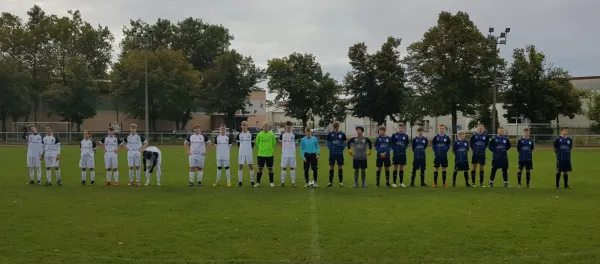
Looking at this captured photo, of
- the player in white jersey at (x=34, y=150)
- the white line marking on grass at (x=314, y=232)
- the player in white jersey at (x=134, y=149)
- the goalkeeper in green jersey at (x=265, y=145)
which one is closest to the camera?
the white line marking on grass at (x=314, y=232)

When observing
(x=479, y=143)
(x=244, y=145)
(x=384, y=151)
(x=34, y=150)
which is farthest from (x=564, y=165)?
(x=34, y=150)

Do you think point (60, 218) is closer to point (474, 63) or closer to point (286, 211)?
point (286, 211)

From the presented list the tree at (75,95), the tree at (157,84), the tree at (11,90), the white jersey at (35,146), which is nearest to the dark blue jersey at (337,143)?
the white jersey at (35,146)

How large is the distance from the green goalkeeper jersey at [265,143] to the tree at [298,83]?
3882 centimetres

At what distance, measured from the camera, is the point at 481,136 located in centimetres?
1688

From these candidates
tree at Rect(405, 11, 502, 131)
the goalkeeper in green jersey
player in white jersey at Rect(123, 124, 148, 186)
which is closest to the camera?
the goalkeeper in green jersey

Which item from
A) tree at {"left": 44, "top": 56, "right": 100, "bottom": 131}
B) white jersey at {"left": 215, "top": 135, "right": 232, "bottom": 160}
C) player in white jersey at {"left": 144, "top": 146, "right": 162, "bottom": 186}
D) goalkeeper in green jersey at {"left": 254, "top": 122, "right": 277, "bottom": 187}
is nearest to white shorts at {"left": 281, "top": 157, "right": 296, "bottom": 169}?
goalkeeper in green jersey at {"left": 254, "top": 122, "right": 277, "bottom": 187}

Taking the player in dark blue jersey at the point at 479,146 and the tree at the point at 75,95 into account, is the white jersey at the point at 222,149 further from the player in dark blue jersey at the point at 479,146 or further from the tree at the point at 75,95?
the tree at the point at 75,95

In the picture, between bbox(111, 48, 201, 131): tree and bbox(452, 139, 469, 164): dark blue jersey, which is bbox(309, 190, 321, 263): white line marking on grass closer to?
bbox(452, 139, 469, 164): dark blue jersey

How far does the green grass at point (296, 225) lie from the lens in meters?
7.89

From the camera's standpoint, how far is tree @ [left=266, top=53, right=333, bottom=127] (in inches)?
2200

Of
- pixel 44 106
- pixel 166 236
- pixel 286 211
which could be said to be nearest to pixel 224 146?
pixel 286 211

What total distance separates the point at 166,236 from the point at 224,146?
7726 mm

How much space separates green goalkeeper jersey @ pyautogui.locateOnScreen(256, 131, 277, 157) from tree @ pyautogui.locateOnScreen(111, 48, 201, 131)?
40.5m
